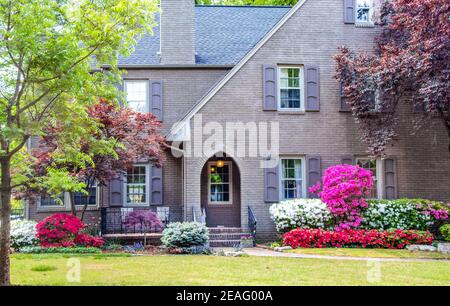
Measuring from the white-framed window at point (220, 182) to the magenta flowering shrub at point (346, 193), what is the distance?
349cm

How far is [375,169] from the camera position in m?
17.1

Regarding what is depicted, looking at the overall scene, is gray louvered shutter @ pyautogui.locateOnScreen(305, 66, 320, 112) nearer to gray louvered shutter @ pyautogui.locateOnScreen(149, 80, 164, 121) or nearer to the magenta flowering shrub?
the magenta flowering shrub

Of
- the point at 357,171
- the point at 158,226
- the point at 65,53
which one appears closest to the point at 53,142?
the point at 158,226

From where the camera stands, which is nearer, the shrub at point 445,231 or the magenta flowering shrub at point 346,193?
the shrub at point 445,231

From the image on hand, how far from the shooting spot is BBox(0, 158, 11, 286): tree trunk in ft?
27.1

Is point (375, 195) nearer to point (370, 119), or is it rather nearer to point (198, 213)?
point (370, 119)

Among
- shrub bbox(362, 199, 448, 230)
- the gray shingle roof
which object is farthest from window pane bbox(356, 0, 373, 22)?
shrub bbox(362, 199, 448, 230)

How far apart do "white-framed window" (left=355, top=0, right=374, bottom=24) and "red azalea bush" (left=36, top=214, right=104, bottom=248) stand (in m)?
11.1

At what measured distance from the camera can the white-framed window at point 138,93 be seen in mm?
18188

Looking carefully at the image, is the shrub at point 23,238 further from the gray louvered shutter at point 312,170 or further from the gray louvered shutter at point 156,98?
the gray louvered shutter at point 312,170

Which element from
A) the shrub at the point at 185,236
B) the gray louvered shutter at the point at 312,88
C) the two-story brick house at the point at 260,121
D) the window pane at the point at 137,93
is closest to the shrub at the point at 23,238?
the two-story brick house at the point at 260,121

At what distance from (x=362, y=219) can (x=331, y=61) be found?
5.33m

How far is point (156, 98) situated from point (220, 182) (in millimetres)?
3794

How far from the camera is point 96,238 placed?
14344 millimetres
